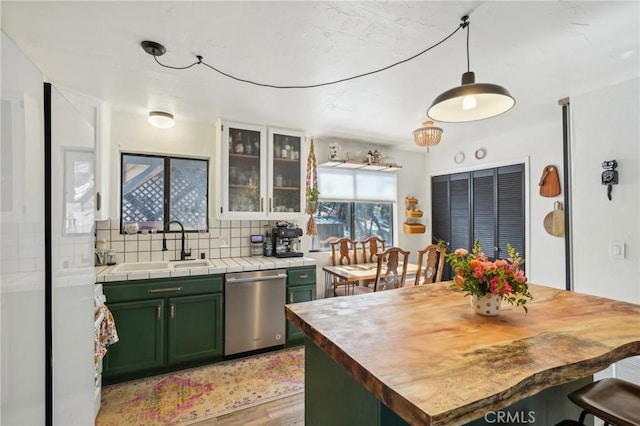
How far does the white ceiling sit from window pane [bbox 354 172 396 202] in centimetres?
165

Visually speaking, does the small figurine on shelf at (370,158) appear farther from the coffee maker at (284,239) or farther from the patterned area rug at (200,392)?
the patterned area rug at (200,392)

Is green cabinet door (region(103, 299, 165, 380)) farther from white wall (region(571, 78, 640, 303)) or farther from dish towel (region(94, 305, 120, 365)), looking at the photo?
white wall (region(571, 78, 640, 303))

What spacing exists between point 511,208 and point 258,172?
3173 mm

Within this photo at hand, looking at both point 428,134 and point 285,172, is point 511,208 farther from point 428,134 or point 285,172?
point 285,172

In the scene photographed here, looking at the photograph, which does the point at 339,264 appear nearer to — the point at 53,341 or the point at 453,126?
the point at 453,126

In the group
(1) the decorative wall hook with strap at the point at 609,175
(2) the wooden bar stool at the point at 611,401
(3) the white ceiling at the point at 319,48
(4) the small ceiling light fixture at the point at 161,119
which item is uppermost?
(3) the white ceiling at the point at 319,48

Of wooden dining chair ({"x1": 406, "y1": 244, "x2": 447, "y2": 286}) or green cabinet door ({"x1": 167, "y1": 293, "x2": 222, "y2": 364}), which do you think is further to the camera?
wooden dining chair ({"x1": 406, "y1": 244, "x2": 447, "y2": 286})

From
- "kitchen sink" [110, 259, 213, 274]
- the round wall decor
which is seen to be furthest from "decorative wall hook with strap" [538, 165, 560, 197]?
"kitchen sink" [110, 259, 213, 274]

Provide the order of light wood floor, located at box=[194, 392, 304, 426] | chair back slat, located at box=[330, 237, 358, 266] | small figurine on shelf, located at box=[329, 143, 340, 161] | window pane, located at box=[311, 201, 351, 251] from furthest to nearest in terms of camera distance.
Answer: window pane, located at box=[311, 201, 351, 251] < chair back slat, located at box=[330, 237, 358, 266] < small figurine on shelf, located at box=[329, 143, 340, 161] < light wood floor, located at box=[194, 392, 304, 426]

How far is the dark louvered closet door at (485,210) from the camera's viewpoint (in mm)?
3900

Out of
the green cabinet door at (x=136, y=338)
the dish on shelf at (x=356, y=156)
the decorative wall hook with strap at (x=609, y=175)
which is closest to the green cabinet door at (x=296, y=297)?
the green cabinet door at (x=136, y=338)

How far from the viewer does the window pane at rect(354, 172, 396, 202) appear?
4.37 meters

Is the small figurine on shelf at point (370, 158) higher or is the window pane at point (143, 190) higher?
the small figurine on shelf at point (370, 158)

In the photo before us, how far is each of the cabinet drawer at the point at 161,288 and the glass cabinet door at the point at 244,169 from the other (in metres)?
0.79
